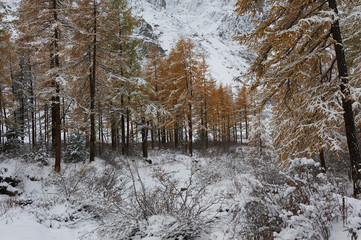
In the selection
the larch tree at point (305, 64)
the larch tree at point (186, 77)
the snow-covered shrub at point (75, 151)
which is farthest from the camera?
the larch tree at point (186, 77)

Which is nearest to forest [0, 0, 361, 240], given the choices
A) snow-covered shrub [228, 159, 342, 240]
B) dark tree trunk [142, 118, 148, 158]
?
snow-covered shrub [228, 159, 342, 240]

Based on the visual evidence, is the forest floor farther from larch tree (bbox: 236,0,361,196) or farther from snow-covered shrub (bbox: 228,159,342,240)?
larch tree (bbox: 236,0,361,196)

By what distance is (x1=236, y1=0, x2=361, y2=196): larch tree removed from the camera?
480 cm

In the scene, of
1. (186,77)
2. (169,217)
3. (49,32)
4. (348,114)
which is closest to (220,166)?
(348,114)

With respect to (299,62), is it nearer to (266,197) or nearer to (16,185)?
(266,197)

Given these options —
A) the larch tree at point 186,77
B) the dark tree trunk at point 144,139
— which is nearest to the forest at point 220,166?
the larch tree at point 186,77

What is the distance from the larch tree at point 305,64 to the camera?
15.8 feet

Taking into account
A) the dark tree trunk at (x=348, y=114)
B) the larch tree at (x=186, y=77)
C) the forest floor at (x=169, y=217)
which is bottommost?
the forest floor at (x=169, y=217)

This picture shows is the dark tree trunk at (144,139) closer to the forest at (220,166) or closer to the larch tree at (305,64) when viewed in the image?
the forest at (220,166)

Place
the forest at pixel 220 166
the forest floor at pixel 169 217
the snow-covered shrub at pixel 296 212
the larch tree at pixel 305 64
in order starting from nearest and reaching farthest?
the snow-covered shrub at pixel 296 212
the forest floor at pixel 169 217
the forest at pixel 220 166
the larch tree at pixel 305 64

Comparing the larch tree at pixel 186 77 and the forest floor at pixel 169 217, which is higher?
the larch tree at pixel 186 77

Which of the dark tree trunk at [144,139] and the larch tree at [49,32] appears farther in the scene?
the dark tree trunk at [144,139]

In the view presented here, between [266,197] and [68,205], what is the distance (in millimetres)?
5497

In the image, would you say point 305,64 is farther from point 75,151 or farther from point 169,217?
point 75,151
